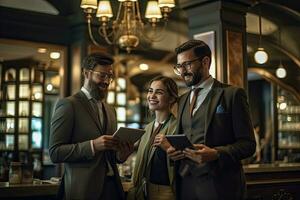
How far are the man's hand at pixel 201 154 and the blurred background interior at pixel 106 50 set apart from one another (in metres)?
2.61

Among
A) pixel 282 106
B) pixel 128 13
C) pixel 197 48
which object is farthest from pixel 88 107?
pixel 282 106

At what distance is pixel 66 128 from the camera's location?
9.61 feet

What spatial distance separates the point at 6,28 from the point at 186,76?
14.7ft

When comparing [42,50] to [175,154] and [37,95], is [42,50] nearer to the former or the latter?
[37,95]

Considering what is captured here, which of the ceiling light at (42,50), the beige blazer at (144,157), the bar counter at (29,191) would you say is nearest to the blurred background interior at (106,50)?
the ceiling light at (42,50)

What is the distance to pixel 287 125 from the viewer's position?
11.5 meters

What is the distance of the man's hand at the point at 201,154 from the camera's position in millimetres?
2572

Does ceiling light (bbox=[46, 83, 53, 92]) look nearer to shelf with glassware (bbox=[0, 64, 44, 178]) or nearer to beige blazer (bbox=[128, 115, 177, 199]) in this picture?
shelf with glassware (bbox=[0, 64, 44, 178])

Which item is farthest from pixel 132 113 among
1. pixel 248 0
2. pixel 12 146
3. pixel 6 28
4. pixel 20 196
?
pixel 20 196

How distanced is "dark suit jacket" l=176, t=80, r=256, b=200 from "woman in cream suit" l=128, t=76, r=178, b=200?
1.38ft

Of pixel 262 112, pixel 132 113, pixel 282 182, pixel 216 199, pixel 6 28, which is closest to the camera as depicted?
pixel 216 199

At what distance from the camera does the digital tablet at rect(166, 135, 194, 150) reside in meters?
2.55

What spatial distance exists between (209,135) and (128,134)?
499 millimetres

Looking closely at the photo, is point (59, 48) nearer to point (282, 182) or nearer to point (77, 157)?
point (282, 182)
